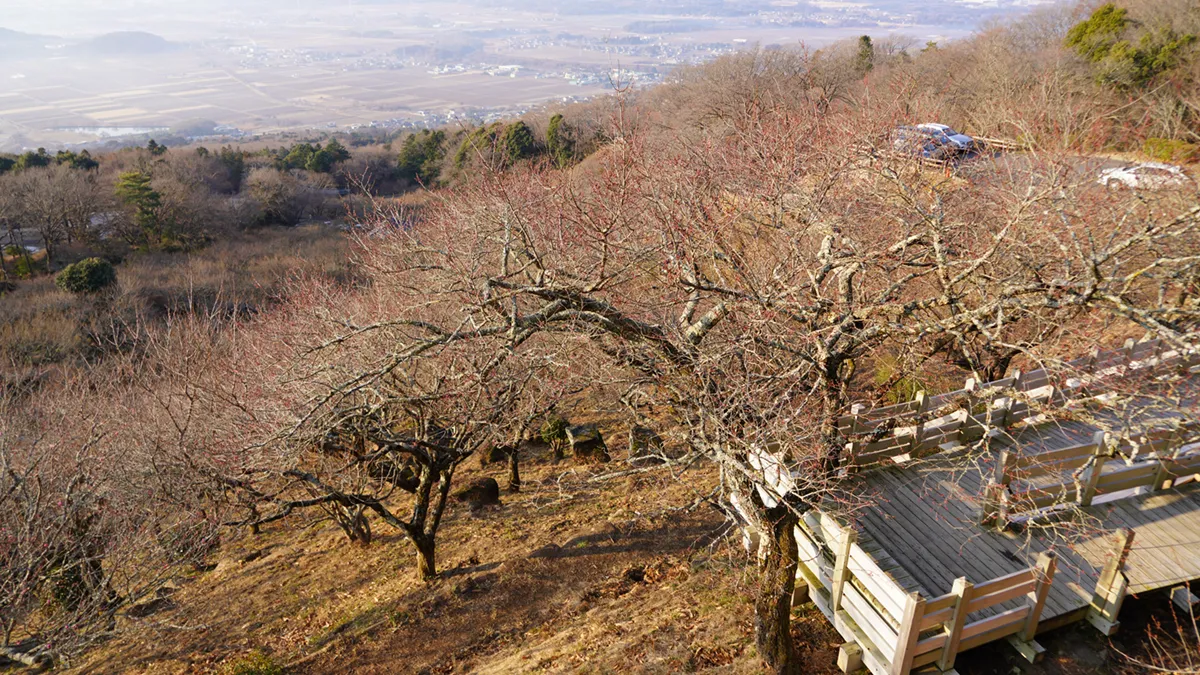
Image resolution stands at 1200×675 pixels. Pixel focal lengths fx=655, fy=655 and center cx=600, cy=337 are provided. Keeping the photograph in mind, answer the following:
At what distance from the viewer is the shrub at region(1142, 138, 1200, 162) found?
1638 cm

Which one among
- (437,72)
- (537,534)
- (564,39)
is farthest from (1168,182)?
(437,72)

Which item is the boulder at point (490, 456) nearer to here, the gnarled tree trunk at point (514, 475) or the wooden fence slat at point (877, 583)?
the gnarled tree trunk at point (514, 475)

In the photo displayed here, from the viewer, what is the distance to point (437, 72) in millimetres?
67625

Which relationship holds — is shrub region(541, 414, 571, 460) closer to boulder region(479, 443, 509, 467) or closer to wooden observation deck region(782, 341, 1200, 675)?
boulder region(479, 443, 509, 467)

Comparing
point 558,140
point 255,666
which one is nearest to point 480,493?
point 255,666

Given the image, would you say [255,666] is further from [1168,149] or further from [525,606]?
[1168,149]

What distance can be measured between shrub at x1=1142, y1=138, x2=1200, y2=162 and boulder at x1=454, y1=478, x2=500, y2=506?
57.4 feet

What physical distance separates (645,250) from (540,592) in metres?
4.86

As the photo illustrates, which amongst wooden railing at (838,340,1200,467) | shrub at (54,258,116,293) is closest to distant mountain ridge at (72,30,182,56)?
shrub at (54,258,116,293)

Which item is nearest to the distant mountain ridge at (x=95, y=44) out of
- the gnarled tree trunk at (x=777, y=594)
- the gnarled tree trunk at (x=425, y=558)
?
the gnarled tree trunk at (x=425, y=558)

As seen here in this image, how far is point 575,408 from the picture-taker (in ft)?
48.1

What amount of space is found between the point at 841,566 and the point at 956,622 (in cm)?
100

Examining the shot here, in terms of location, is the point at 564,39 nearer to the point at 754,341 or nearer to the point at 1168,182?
the point at 1168,182

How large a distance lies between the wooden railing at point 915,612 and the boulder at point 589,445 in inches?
262
